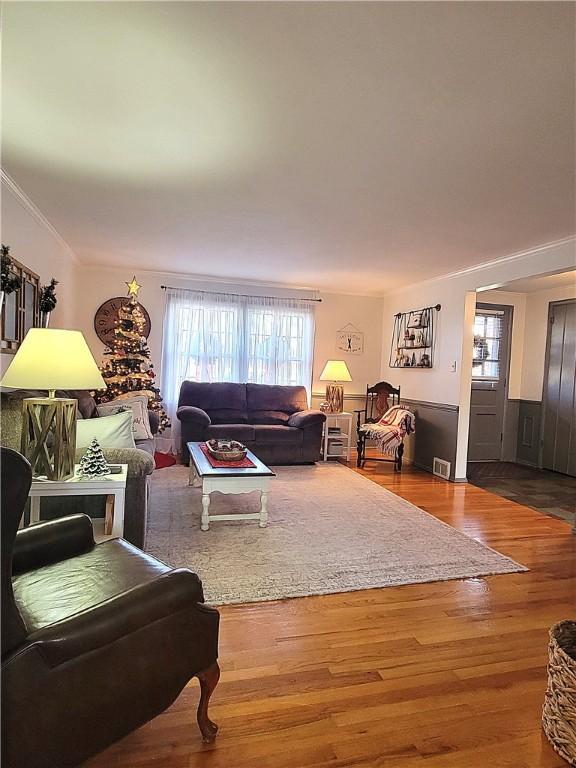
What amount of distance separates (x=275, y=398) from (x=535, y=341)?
3.53 m

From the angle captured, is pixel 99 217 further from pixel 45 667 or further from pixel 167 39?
pixel 45 667

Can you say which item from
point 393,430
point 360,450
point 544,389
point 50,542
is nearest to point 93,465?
point 50,542

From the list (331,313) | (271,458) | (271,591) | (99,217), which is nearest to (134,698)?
(271,591)

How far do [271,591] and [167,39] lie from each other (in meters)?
2.51

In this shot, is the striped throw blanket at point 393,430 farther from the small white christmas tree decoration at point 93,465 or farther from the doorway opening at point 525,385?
the small white christmas tree decoration at point 93,465

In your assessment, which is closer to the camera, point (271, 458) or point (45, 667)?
point (45, 667)

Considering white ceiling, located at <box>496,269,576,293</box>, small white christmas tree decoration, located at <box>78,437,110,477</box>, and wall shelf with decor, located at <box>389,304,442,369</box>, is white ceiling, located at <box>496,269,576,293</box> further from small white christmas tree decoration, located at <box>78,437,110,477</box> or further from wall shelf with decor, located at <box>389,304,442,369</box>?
small white christmas tree decoration, located at <box>78,437,110,477</box>

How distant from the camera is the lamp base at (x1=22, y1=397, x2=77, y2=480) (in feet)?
7.59

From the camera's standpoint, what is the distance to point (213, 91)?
2.02 meters

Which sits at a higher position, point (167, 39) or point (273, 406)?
point (167, 39)

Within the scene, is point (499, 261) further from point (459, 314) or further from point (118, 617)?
point (118, 617)

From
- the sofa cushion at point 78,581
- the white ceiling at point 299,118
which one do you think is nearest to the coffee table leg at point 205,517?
the sofa cushion at point 78,581

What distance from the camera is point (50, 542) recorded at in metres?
1.75

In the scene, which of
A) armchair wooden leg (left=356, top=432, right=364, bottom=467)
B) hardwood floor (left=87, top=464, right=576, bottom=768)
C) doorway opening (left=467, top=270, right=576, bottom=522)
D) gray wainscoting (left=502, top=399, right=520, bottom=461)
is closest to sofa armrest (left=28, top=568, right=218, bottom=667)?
Result: hardwood floor (left=87, top=464, right=576, bottom=768)
